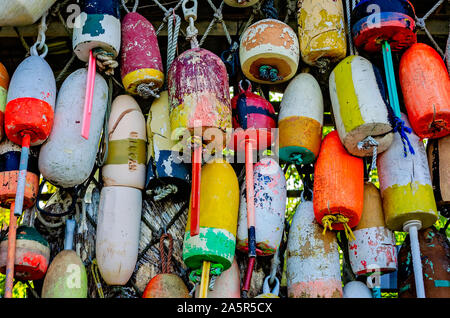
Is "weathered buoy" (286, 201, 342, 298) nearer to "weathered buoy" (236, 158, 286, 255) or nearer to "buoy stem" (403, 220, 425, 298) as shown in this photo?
"weathered buoy" (236, 158, 286, 255)

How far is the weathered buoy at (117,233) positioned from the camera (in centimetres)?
221

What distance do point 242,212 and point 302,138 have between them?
13.8 inches

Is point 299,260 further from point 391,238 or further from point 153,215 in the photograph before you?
point 153,215

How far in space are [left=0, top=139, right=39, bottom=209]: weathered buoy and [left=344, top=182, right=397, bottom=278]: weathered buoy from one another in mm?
1134

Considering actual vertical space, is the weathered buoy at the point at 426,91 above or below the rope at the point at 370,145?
above

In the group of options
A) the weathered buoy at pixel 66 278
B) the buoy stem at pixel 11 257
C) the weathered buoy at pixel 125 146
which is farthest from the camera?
the weathered buoy at pixel 125 146

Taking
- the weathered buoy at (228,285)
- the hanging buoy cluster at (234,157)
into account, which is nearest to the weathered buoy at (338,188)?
the hanging buoy cluster at (234,157)

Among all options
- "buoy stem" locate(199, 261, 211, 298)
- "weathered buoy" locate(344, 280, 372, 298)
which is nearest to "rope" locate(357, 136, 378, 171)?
"weathered buoy" locate(344, 280, 372, 298)

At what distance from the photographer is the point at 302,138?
235cm

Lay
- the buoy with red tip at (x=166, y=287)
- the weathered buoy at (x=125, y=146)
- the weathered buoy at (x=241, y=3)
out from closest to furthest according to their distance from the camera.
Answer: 1. the buoy with red tip at (x=166, y=287)
2. the weathered buoy at (x=125, y=146)
3. the weathered buoy at (x=241, y=3)

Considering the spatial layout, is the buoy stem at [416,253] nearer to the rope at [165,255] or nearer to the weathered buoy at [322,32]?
the weathered buoy at [322,32]

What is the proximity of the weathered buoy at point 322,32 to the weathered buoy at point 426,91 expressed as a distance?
266 mm

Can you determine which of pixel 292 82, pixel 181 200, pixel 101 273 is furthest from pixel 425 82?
pixel 101 273

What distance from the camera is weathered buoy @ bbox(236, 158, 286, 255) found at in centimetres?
223
